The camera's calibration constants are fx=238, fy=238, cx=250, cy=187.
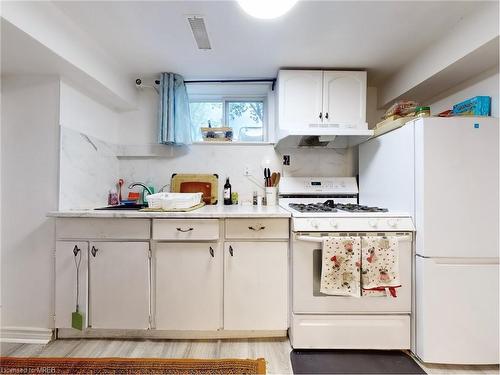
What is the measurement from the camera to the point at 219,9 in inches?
56.3

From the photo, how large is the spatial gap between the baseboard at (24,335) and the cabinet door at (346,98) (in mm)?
2768

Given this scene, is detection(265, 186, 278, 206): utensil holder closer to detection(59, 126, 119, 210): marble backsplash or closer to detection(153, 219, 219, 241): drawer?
detection(153, 219, 219, 241): drawer

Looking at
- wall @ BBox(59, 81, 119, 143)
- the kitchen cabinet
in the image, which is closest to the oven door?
the kitchen cabinet

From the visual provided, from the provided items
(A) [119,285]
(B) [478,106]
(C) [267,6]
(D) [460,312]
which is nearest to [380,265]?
(D) [460,312]

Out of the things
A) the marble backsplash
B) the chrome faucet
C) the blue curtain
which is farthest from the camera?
the chrome faucet

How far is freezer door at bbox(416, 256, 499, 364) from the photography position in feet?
4.76

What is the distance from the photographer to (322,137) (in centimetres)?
215

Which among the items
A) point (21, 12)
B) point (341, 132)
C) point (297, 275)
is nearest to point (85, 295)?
point (297, 275)

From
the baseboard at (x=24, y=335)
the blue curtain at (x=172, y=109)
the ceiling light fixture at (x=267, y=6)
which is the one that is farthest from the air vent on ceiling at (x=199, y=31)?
the baseboard at (x=24, y=335)

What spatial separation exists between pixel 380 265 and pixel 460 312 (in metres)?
0.53

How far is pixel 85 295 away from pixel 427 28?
2.97 metres

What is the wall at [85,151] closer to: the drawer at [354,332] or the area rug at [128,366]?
the area rug at [128,366]

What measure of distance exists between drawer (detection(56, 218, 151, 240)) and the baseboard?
2.34ft

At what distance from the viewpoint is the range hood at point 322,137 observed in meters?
1.94
